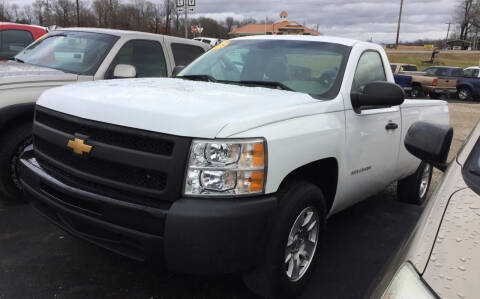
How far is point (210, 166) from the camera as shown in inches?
86.8

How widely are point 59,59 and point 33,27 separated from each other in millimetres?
2748

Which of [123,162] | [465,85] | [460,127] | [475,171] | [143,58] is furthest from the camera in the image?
[465,85]

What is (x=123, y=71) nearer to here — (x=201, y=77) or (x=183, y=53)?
(x=201, y=77)

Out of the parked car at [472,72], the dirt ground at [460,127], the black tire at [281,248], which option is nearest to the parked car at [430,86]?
the parked car at [472,72]

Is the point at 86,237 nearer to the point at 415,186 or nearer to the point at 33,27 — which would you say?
the point at 415,186

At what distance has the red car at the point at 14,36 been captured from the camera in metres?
6.81

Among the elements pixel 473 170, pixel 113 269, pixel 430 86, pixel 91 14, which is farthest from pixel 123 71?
pixel 91 14

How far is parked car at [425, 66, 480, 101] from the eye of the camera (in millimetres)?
21516

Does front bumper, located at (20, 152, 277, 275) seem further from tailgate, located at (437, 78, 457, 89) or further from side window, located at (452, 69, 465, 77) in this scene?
side window, located at (452, 69, 465, 77)

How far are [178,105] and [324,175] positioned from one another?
130 cm

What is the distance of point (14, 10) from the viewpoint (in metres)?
46.0

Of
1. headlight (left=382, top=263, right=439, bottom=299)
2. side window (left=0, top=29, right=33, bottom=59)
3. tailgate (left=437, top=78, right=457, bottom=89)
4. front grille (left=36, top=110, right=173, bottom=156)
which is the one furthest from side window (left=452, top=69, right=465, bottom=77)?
headlight (left=382, top=263, right=439, bottom=299)

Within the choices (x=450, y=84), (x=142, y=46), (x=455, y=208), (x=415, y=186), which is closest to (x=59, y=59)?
(x=142, y=46)

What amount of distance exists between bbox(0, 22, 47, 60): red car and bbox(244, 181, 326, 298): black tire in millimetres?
5812
